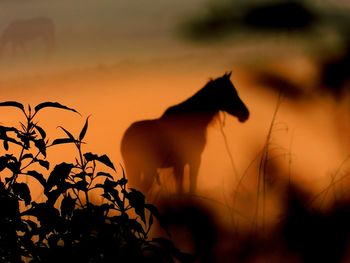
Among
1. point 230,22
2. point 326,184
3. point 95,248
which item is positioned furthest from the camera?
point 230,22

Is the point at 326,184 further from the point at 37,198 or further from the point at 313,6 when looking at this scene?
the point at 37,198

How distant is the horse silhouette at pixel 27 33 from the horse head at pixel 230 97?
2.03 ft

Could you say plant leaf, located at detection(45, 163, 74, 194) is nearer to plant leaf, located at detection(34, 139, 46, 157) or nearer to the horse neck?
plant leaf, located at detection(34, 139, 46, 157)

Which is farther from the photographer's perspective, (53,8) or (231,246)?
(53,8)

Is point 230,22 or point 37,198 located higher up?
point 230,22

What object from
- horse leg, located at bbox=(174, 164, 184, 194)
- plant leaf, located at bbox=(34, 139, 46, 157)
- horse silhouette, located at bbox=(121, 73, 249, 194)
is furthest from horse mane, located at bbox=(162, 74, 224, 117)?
plant leaf, located at bbox=(34, 139, 46, 157)

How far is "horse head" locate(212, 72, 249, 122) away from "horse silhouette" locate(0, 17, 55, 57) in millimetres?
617

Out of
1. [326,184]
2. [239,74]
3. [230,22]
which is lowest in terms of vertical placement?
[326,184]

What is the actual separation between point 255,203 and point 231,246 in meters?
0.16

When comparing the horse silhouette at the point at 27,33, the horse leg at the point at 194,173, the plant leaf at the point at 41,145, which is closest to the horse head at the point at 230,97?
the horse leg at the point at 194,173

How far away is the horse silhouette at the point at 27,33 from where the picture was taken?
279 cm

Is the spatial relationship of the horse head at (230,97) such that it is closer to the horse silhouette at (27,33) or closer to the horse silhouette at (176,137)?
the horse silhouette at (176,137)

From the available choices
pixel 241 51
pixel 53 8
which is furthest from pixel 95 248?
pixel 53 8

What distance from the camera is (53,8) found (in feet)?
9.18
